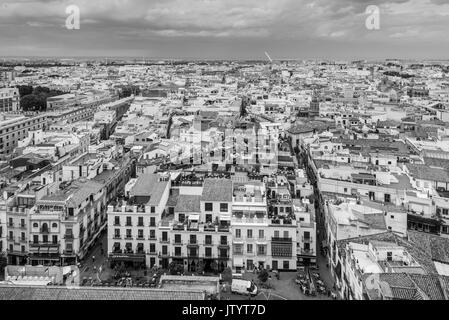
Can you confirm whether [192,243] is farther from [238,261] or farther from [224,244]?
[238,261]

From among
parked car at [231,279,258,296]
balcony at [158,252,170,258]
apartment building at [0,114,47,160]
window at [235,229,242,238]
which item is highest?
apartment building at [0,114,47,160]

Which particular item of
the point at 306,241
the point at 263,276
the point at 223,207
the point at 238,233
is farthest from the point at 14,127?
the point at 263,276

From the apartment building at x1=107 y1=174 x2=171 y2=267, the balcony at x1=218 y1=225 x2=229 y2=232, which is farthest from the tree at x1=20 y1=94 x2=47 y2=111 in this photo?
the balcony at x1=218 y1=225 x2=229 y2=232

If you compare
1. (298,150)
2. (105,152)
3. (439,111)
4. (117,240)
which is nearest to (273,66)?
(439,111)

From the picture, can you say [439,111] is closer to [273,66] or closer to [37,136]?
[37,136]

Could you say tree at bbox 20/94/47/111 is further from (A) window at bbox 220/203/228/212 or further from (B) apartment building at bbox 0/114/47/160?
(A) window at bbox 220/203/228/212
